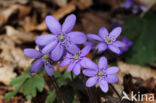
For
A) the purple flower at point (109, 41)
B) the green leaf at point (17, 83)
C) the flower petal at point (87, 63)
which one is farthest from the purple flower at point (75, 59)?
the green leaf at point (17, 83)

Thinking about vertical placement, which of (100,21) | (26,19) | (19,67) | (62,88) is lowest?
(62,88)

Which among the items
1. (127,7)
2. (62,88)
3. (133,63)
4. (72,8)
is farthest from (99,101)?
(127,7)

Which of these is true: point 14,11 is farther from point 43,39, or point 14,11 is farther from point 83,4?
point 43,39

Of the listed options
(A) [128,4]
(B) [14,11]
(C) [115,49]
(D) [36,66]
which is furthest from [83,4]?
(D) [36,66]

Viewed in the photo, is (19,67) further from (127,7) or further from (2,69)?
(127,7)

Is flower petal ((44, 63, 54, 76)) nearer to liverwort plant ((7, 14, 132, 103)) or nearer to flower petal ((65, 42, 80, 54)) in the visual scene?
liverwort plant ((7, 14, 132, 103))

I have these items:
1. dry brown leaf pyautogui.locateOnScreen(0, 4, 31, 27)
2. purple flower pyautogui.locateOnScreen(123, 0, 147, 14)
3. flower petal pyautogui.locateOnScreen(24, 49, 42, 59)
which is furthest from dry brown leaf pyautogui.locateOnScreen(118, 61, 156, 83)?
dry brown leaf pyautogui.locateOnScreen(0, 4, 31, 27)
